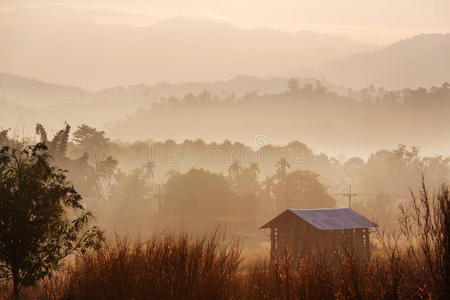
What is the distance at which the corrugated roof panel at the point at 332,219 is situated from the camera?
43.1m

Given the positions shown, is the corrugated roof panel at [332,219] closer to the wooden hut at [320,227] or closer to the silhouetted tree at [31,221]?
the wooden hut at [320,227]

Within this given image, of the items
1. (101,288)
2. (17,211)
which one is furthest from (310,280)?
(17,211)

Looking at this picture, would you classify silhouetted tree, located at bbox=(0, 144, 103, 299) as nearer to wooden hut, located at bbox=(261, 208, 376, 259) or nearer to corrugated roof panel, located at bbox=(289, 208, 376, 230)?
wooden hut, located at bbox=(261, 208, 376, 259)

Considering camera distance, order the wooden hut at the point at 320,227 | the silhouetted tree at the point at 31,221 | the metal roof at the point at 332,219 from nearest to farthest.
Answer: the silhouetted tree at the point at 31,221 → the wooden hut at the point at 320,227 → the metal roof at the point at 332,219

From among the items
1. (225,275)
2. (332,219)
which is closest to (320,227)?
(332,219)

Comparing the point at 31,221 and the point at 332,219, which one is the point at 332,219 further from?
the point at 31,221

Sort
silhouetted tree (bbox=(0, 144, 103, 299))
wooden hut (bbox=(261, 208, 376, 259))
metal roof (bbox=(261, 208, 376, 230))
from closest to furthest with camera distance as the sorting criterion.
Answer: silhouetted tree (bbox=(0, 144, 103, 299))
wooden hut (bbox=(261, 208, 376, 259))
metal roof (bbox=(261, 208, 376, 230))

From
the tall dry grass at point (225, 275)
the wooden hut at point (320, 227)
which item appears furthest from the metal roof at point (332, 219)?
the tall dry grass at point (225, 275)

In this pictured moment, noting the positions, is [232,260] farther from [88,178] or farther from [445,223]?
[88,178]

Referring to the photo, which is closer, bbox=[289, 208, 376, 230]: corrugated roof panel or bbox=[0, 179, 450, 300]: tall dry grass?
bbox=[0, 179, 450, 300]: tall dry grass

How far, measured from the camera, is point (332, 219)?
45.0m

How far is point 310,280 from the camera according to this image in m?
11.2

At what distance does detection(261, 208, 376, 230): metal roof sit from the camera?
43.1m

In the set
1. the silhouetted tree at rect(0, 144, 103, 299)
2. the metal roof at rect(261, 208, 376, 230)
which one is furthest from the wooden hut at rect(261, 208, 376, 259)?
the silhouetted tree at rect(0, 144, 103, 299)
